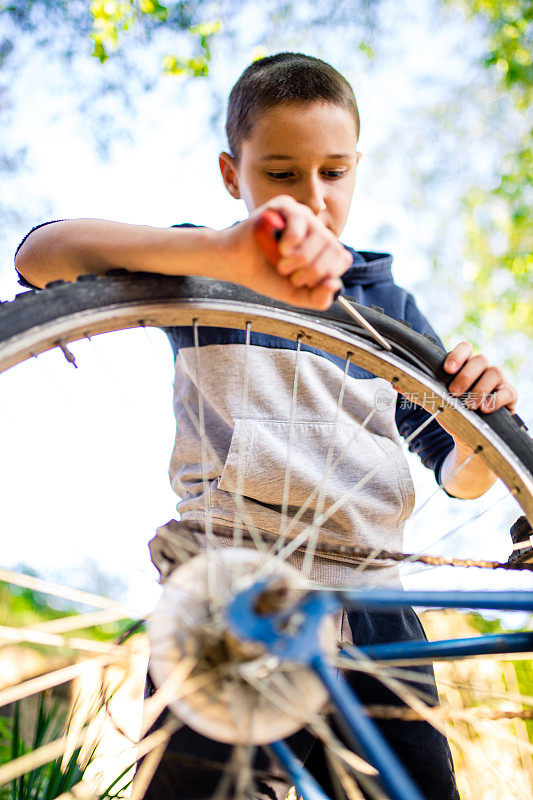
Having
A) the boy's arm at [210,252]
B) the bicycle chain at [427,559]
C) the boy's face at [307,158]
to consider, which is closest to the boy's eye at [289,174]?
the boy's face at [307,158]

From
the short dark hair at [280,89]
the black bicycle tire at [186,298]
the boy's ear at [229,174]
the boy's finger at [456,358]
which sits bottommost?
the black bicycle tire at [186,298]

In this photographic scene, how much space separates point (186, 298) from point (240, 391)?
0.25m

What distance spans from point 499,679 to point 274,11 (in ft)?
8.23

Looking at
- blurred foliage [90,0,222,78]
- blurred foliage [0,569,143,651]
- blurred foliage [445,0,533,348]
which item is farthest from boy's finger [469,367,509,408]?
blurred foliage [445,0,533,348]

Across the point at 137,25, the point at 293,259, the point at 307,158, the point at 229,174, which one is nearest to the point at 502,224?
the point at 137,25

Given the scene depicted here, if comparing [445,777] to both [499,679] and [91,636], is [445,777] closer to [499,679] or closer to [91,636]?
[499,679]

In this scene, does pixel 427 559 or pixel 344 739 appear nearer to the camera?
pixel 427 559

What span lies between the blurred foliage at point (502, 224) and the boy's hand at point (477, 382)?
2449 mm

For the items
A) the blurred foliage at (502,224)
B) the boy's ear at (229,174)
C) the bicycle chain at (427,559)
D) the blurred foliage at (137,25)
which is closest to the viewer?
the bicycle chain at (427,559)

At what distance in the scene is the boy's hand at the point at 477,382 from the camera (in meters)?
0.61

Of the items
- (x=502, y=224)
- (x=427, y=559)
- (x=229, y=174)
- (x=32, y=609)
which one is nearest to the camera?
(x=427, y=559)

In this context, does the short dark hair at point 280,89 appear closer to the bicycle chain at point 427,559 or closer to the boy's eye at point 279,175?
the boy's eye at point 279,175

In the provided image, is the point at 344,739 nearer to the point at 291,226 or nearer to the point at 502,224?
the point at 291,226

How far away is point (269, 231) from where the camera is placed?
450 mm
